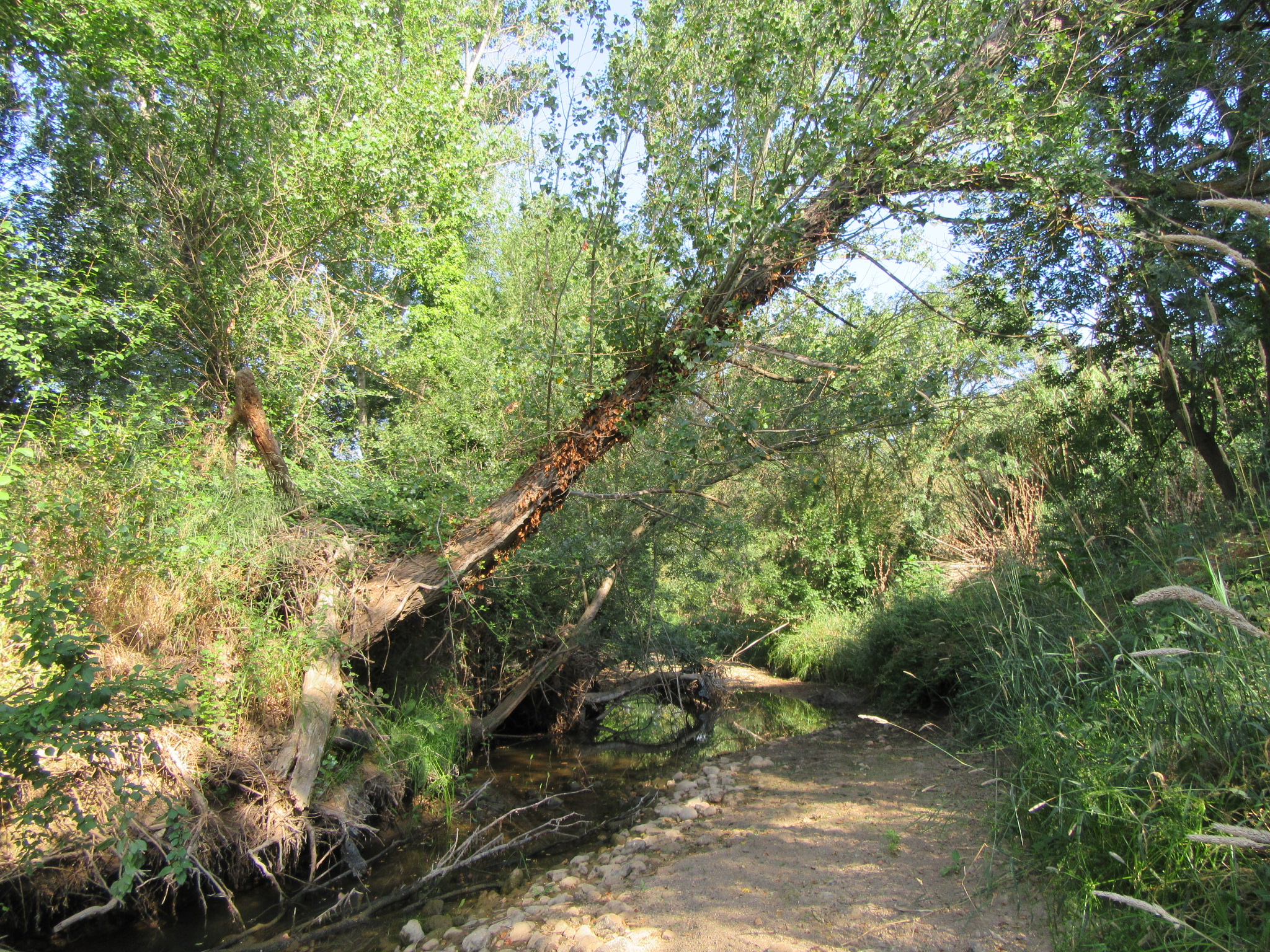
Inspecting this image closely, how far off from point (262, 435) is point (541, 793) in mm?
4617

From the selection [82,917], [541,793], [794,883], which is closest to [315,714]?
[82,917]

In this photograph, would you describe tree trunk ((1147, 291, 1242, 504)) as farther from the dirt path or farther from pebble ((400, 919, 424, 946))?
pebble ((400, 919, 424, 946))

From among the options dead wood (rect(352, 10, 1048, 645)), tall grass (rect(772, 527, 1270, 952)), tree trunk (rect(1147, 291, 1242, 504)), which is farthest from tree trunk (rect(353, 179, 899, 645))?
tree trunk (rect(1147, 291, 1242, 504))

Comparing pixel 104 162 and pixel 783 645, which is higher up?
pixel 104 162

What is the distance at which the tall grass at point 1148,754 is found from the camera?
2.54 m

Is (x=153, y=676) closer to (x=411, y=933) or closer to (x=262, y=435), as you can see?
(x=411, y=933)

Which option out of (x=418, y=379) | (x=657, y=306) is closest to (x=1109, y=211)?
(x=657, y=306)

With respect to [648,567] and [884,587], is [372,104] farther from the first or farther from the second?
[884,587]

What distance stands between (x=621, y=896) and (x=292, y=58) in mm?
10007

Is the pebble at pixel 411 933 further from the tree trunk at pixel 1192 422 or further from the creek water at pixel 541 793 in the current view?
the tree trunk at pixel 1192 422

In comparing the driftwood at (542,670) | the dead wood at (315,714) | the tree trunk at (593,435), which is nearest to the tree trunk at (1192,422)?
the tree trunk at (593,435)

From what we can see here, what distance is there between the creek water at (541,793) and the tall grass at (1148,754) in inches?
145

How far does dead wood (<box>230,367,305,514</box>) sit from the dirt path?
430cm

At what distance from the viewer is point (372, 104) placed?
357 inches
